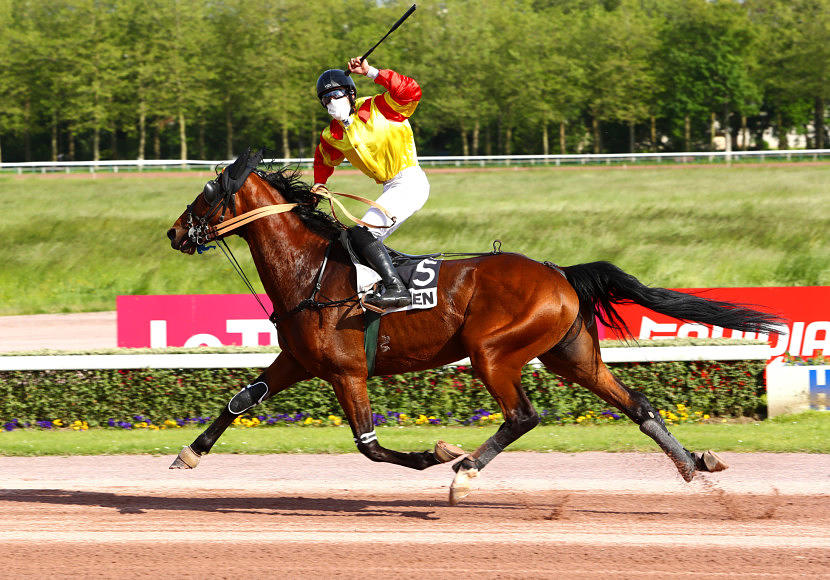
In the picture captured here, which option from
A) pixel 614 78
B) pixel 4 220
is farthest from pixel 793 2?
pixel 4 220

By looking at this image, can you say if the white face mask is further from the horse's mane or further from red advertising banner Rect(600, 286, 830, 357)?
red advertising banner Rect(600, 286, 830, 357)

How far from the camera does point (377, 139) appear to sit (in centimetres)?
568

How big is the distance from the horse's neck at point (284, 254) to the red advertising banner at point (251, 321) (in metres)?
5.34

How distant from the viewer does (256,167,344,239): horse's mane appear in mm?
5988

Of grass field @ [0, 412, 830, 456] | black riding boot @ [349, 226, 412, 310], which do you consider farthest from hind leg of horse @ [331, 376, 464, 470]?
grass field @ [0, 412, 830, 456]

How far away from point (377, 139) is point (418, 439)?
2.77 metres

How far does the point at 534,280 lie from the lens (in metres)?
5.79

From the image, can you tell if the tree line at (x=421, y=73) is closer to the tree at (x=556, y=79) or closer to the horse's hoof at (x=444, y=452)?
the tree at (x=556, y=79)

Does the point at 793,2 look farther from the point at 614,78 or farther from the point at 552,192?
the point at 552,192

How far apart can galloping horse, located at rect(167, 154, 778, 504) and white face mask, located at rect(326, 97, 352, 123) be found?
61cm

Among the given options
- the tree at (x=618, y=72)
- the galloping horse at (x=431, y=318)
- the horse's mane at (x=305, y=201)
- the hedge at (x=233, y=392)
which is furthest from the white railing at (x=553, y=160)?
the galloping horse at (x=431, y=318)

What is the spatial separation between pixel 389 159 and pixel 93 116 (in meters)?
41.7

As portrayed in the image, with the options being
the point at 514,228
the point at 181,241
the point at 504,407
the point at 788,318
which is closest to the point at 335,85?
the point at 181,241

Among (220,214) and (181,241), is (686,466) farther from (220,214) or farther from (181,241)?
(181,241)
